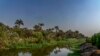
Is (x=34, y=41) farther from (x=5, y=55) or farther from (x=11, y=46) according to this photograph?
(x=5, y=55)

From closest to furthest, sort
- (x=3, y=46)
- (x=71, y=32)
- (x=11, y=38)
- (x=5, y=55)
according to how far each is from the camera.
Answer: (x=5, y=55)
(x=3, y=46)
(x=11, y=38)
(x=71, y=32)

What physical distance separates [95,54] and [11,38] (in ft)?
140

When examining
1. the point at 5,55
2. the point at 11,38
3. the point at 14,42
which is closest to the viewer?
the point at 5,55

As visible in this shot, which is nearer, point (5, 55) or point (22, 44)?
point (5, 55)

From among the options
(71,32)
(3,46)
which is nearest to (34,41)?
(3,46)

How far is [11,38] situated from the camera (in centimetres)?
6016

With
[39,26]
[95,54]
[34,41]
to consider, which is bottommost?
[95,54]

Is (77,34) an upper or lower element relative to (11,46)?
upper

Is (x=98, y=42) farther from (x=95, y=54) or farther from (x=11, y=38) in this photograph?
(x=11, y=38)

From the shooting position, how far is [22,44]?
57.3 m

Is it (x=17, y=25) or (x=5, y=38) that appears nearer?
(x=5, y=38)

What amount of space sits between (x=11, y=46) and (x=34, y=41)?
1300cm

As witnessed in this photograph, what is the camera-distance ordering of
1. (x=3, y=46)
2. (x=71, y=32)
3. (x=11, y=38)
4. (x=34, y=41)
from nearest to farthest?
(x=3, y=46) → (x=11, y=38) → (x=34, y=41) → (x=71, y=32)

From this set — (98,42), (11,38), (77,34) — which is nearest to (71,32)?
(77,34)
